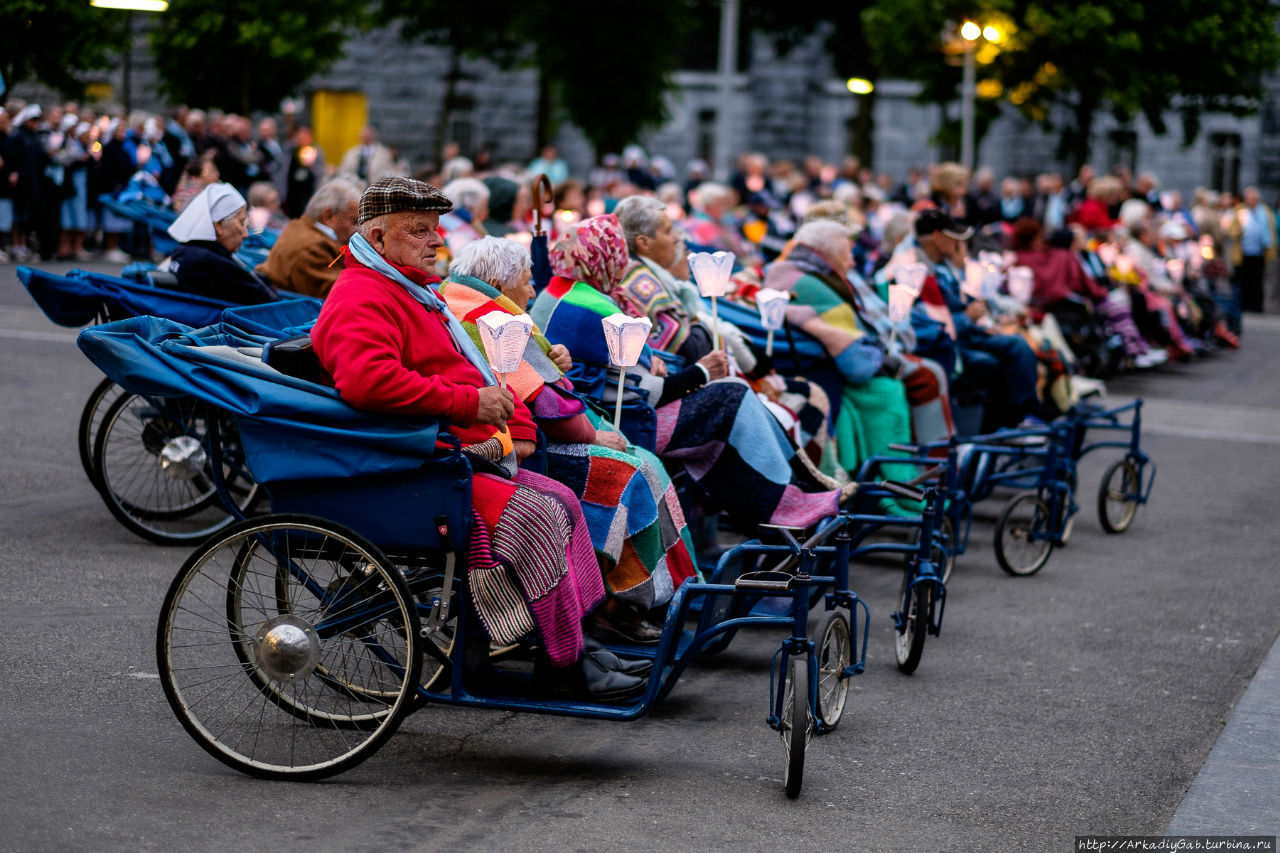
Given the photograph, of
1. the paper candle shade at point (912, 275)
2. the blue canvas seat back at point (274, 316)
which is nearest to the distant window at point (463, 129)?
the paper candle shade at point (912, 275)

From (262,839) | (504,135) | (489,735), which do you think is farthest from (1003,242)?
(504,135)

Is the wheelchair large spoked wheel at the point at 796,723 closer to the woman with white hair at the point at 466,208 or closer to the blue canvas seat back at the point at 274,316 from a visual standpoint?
the blue canvas seat back at the point at 274,316

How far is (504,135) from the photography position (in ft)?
122

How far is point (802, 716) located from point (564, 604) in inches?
30.5

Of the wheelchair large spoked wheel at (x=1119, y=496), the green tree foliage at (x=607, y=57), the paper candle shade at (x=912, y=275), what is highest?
the green tree foliage at (x=607, y=57)

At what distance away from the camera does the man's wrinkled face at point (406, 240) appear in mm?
5000

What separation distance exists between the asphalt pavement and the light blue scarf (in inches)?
45.8

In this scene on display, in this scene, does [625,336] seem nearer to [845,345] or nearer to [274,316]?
[274,316]

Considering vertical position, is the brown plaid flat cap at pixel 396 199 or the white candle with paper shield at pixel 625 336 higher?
the brown plaid flat cap at pixel 396 199

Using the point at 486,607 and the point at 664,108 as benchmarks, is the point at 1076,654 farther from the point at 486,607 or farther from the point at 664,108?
the point at 664,108

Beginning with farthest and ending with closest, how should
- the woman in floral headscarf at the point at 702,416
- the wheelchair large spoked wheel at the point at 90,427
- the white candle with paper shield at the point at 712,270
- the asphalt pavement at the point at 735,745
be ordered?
the wheelchair large spoked wheel at the point at 90,427
the white candle with paper shield at the point at 712,270
the woman in floral headscarf at the point at 702,416
the asphalt pavement at the point at 735,745

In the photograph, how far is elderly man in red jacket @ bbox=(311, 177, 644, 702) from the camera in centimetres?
475

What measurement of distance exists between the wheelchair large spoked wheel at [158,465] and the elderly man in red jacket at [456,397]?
258 centimetres

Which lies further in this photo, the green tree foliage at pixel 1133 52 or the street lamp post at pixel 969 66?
the green tree foliage at pixel 1133 52
